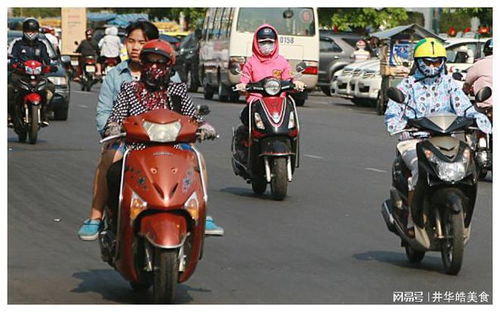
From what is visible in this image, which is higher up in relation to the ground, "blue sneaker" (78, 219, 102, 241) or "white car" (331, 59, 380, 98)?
"white car" (331, 59, 380, 98)

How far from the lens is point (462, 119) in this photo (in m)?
9.33

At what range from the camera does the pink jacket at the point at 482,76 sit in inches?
628

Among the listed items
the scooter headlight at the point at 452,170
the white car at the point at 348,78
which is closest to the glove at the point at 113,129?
the scooter headlight at the point at 452,170

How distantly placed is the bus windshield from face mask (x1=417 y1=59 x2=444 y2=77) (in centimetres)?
2226

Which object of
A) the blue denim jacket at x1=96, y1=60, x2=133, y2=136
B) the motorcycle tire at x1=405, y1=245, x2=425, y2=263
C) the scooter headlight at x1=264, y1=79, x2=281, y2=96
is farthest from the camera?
the scooter headlight at x1=264, y1=79, x2=281, y2=96

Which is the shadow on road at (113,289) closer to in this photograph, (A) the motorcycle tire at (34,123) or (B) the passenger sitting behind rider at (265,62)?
(B) the passenger sitting behind rider at (265,62)

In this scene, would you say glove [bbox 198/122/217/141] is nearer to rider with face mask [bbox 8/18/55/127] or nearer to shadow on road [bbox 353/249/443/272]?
shadow on road [bbox 353/249/443/272]

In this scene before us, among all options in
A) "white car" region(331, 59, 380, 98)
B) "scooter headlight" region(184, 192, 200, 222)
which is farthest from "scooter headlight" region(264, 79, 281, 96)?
"white car" region(331, 59, 380, 98)

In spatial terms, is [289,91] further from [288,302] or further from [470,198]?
[288,302]

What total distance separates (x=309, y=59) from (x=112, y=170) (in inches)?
969

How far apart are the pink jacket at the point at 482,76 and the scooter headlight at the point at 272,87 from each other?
3051mm

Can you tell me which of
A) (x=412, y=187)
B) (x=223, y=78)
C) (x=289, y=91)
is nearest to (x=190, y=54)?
(x=223, y=78)

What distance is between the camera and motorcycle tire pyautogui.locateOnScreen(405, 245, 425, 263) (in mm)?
A: 9828

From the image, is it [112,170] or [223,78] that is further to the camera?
[223,78]
